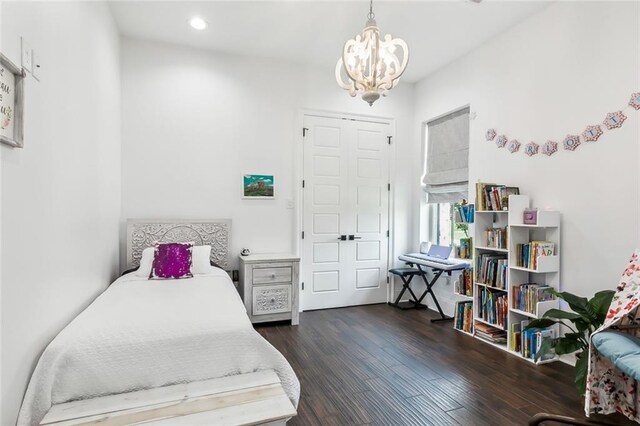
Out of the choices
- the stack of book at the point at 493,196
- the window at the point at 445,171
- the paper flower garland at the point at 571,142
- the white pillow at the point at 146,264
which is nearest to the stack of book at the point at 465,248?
the window at the point at 445,171

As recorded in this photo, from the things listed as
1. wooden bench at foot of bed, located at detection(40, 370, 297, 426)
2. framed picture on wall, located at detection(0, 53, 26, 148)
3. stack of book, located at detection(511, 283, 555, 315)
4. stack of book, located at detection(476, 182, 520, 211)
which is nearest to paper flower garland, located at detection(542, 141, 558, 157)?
stack of book, located at detection(476, 182, 520, 211)

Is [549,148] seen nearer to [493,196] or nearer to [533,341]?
[493,196]

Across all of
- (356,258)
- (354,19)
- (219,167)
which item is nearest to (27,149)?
(219,167)

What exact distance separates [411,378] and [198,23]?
12.2 ft

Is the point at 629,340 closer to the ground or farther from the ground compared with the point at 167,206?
closer to the ground

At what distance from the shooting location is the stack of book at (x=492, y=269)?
3139mm

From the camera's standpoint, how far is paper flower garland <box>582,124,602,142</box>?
8.66 feet

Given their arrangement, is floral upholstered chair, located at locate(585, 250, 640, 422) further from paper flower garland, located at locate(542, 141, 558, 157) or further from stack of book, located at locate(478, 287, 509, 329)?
paper flower garland, located at locate(542, 141, 558, 157)

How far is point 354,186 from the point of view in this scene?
178 inches

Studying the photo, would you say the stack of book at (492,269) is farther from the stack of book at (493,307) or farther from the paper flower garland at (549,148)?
the paper flower garland at (549,148)

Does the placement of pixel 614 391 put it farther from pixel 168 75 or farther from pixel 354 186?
pixel 168 75

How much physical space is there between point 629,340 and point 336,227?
10.1 feet

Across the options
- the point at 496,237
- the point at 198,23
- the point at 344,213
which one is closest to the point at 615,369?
the point at 496,237

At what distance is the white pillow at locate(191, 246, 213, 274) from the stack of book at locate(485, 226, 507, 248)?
2.80 metres
